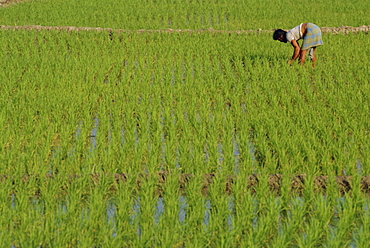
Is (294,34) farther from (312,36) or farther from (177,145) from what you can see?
(177,145)

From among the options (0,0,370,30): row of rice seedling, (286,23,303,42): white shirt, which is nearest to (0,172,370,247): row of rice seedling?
(286,23,303,42): white shirt

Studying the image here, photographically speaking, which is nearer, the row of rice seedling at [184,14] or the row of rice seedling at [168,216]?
the row of rice seedling at [168,216]

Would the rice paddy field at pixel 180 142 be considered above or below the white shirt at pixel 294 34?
below

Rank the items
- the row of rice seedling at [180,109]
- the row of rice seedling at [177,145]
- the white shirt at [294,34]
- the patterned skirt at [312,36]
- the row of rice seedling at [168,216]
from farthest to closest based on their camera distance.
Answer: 1. the patterned skirt at [312,36]
2. the white shirt at [294,34]
3. the row of rice seedling at [180,109]
4. the row of rice seedling at [177,145]
5. the row of rice seedling at [168,216]

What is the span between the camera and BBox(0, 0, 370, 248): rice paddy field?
11.1 ft

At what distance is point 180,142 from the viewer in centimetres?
483

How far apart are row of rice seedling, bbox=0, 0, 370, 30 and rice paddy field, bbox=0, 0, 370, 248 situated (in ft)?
7.85

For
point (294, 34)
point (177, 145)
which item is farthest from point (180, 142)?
point (294, 34)

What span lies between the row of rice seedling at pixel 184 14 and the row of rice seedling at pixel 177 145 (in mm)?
3483

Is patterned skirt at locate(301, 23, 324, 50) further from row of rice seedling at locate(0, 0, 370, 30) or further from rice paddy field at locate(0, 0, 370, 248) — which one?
row of rice seedling at locate(0, 0, 370, 30)

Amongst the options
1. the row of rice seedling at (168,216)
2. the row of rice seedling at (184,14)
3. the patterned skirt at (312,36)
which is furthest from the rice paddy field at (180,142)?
the row of rice seedling at (184,14)

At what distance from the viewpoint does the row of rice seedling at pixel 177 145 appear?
3375mm

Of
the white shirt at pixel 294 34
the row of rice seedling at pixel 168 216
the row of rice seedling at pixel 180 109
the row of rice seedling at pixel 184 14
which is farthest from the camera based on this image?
A: the row of rice seedling at pixel 184 14

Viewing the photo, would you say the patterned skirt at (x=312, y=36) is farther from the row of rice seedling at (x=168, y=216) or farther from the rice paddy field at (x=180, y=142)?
the row of rice seedling at (x=168, y=216)
